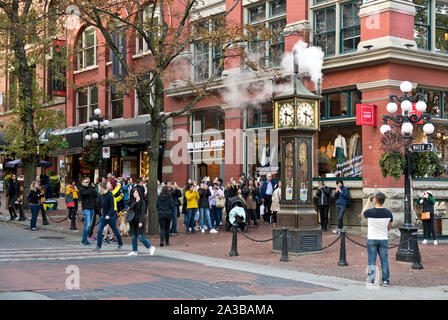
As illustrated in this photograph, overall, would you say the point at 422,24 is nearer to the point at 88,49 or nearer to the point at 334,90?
the point at 334,90

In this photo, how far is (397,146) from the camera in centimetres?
1491

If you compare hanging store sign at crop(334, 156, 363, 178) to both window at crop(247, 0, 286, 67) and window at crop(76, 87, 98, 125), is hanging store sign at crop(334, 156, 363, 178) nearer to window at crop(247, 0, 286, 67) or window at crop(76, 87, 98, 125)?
window at crop(247, 0, 286, 67)

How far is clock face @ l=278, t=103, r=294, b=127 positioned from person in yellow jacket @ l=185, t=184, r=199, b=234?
514 cm

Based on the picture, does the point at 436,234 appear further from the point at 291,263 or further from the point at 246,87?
the point at 246,87

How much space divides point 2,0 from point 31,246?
45.9ft

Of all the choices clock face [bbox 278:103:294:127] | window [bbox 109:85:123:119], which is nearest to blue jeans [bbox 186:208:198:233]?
clock face [bbox 278:103:294:127]

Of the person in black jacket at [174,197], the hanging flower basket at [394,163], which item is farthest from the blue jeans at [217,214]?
the hanging flower basket at [394,163]

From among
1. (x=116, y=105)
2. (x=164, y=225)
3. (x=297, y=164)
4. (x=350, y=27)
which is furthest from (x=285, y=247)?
(x=116, y=105)

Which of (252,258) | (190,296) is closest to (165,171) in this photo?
(252,258)

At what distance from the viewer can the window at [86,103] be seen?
34.2m

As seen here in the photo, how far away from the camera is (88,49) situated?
34125 mm

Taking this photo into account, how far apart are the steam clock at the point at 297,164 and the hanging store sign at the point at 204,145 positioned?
10.2 meters

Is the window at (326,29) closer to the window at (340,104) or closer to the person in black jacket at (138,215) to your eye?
the window at (340,104)

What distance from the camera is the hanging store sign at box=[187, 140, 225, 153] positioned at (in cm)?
2508
